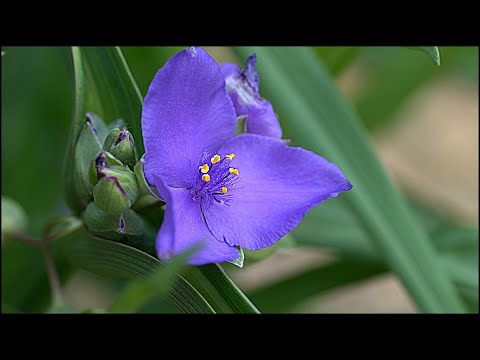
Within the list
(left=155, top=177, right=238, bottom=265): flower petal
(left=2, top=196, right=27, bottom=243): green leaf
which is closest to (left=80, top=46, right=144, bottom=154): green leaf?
(left=155, top=177, right=238, bottom=265): flower petal

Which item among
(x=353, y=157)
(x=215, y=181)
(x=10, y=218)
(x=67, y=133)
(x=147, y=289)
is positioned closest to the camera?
(x=147, y=289)

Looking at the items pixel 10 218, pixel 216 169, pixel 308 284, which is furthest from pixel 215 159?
pixel 308 284

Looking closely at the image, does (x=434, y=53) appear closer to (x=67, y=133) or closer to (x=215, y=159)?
(x=215, y=159)

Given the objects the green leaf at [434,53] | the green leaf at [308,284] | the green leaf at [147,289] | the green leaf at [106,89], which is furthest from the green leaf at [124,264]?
the green leaf at [308,284]

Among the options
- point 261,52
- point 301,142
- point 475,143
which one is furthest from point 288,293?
Answer: point 475,143
